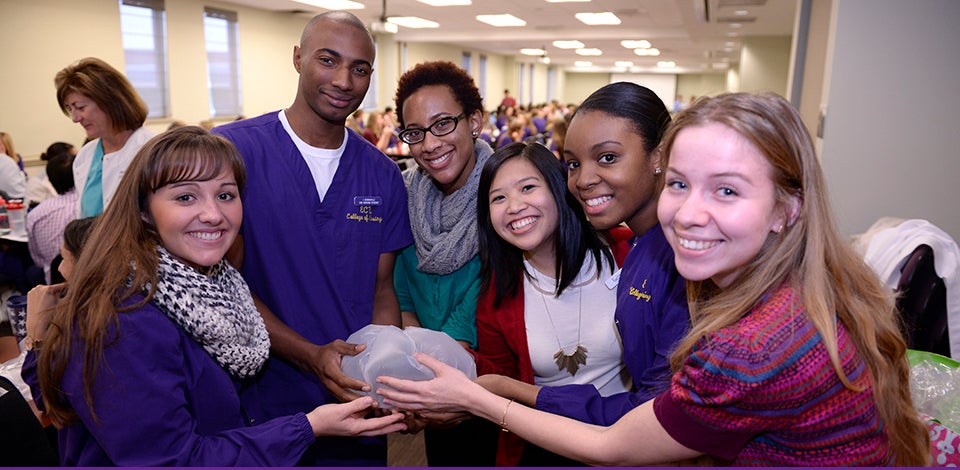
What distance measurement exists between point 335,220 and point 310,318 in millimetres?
302

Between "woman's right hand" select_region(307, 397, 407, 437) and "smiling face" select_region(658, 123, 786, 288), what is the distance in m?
0.84

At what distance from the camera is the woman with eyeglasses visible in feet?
5.80

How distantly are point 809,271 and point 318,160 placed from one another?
54.4 inches

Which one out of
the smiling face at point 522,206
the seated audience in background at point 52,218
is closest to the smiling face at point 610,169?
the smiling face at point 522,206

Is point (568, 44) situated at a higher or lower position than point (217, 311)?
higher

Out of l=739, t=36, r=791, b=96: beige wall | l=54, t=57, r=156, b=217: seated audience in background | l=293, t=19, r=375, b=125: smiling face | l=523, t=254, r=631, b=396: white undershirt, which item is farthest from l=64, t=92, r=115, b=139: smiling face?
l=739, t=36, r=791, b=96: beige wall

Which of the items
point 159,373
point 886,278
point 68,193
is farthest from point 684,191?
point 68,193

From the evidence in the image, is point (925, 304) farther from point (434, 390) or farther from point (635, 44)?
point (635, 44)

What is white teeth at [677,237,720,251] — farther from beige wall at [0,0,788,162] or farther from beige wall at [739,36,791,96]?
beige wall at [739,36,791,96]

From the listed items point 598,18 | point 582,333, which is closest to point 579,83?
point 598,18

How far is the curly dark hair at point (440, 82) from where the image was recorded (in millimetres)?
1846

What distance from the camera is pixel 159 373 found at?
1082 mm

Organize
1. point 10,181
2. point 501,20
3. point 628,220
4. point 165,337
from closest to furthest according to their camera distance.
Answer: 1. point 165,337
2. point 628,220
3. point 10,181
4. point 501,20

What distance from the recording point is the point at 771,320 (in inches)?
34.9
